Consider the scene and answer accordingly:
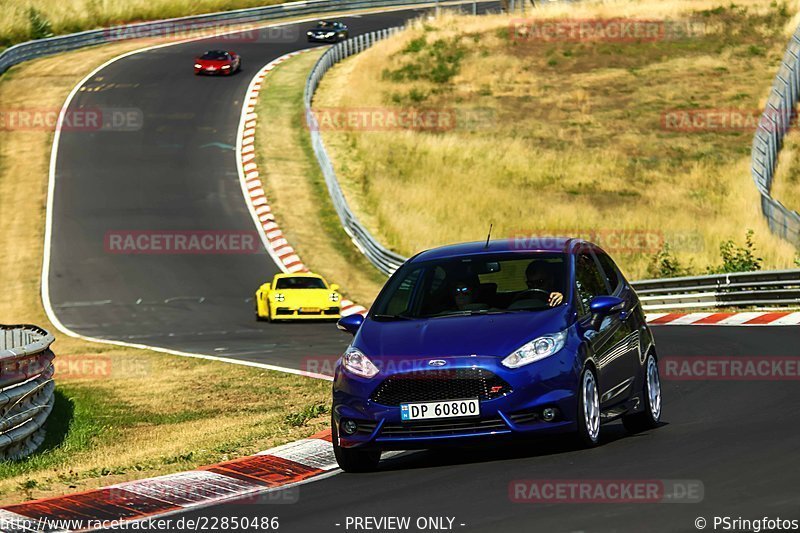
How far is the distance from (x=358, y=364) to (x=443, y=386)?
728mm

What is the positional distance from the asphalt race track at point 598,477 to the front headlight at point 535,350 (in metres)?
0.71

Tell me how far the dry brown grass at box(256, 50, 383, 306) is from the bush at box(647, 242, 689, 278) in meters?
6.65

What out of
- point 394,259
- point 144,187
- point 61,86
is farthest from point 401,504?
point 61,86

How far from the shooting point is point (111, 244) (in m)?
39.3

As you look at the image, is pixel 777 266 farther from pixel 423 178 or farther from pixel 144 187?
pixel 144 187

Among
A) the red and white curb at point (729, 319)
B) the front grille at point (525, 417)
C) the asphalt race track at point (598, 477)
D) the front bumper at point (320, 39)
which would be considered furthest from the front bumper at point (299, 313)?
the front bumper at point (320, 39)

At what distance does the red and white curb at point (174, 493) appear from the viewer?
8883 mm

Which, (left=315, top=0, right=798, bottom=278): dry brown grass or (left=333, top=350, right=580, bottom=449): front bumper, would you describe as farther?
(left=315, top=0, right=798, bottom=278): dry brown grass

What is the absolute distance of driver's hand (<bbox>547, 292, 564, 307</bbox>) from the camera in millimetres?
10578

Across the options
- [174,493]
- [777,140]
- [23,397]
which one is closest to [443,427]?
[174,493]

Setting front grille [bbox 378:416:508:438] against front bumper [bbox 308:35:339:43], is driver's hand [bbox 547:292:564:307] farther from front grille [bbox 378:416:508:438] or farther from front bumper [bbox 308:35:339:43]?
front bumper [bbox 308:35:339:43]

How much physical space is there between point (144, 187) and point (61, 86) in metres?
13.2

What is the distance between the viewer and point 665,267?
31359 mm

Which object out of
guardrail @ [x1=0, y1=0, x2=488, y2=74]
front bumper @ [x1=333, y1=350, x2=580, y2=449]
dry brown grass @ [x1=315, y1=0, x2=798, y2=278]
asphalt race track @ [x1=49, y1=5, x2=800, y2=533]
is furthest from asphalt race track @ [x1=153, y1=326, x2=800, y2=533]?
guardrail @ [x1=0, y1=0, x2=488, y2=74]
